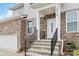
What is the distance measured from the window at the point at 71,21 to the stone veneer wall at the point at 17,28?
65 centimetres

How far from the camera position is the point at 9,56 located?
265cm

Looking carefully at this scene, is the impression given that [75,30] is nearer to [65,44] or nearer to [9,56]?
[65,44]

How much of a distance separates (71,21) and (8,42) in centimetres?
96

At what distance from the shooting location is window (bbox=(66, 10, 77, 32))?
2.57 meters

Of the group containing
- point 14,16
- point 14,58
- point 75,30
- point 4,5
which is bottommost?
point 14,58

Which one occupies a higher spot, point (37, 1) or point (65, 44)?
point (37, 1)

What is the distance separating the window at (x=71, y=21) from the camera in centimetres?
257

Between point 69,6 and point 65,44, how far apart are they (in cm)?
54

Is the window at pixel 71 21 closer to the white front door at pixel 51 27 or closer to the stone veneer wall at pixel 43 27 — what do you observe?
the white front door at pixel 51 27

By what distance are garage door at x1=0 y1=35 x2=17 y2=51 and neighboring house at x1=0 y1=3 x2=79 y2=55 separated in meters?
0.14

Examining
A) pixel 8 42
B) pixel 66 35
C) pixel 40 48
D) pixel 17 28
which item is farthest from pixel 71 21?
pixel 8 42

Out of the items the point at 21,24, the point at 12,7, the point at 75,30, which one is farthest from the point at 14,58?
the point at 75,30

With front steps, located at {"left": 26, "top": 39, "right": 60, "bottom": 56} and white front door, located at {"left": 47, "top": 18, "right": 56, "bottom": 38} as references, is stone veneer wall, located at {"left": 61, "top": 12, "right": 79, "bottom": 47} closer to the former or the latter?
white front door, located at {"left": 47, "top": 18, "right": 56, "bottom": 38}

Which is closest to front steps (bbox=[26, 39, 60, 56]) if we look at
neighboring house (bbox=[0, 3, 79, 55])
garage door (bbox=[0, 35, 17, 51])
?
neighboring house (bbox=[0, 3, 79, 55])
